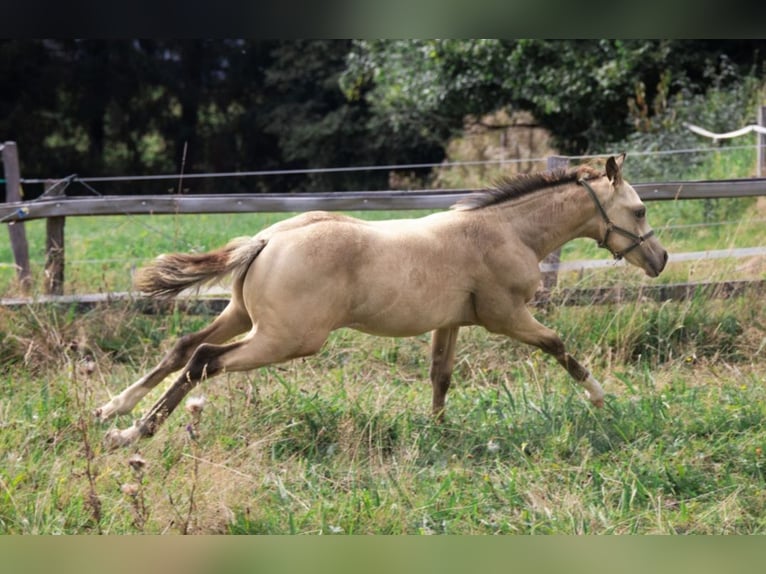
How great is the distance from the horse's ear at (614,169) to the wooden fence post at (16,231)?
4603 mm

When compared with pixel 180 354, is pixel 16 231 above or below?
above

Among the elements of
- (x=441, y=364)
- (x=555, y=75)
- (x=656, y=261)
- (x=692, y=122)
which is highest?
(x=555, y=75)

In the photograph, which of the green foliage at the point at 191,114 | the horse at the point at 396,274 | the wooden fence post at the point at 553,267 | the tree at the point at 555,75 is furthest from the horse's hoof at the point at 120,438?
the green foliage at the point at 191,114

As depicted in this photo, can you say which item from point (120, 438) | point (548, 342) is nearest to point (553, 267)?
point (548, 342)

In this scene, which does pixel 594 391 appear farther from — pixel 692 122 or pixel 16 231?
pixel 692 122

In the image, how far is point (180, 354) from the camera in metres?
5.45

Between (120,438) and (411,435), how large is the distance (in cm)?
163

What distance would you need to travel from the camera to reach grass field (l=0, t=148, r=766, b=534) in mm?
4227

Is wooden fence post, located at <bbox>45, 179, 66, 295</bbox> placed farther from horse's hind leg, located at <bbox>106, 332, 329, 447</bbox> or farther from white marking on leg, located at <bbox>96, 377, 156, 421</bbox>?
horse's hind leg, located at <bbox>106, 332, 329, 447</bbox>

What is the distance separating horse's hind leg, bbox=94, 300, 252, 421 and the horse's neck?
182cm

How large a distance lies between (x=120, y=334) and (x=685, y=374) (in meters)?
4.30

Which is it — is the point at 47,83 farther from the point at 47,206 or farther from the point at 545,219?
the point at 545,219

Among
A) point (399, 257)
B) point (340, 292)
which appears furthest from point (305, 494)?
point (399, 257)

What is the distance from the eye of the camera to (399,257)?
5422 mm
